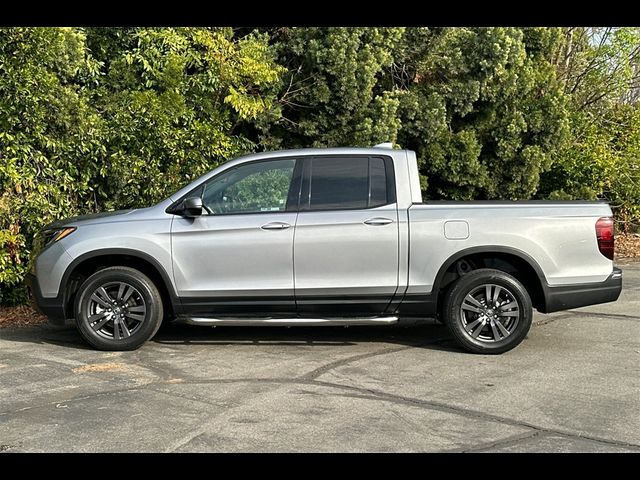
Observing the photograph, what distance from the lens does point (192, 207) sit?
24.0 feet

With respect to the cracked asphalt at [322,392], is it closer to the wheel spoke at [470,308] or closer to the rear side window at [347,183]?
the wheel spoke at [470,308]

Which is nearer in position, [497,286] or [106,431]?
[106,431]

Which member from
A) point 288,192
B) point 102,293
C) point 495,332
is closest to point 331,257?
point 288,192

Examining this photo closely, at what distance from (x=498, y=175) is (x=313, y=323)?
7385mm

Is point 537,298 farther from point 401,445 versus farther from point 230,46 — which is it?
point 230,46

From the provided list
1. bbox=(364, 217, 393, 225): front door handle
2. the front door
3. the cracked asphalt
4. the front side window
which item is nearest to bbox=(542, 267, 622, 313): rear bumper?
the cracked asphalt

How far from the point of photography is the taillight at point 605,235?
7.27 meters

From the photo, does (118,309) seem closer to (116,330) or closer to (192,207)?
(116,330)

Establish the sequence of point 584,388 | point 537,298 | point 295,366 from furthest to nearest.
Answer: point 537,298 → point 295,366 → point 584,388

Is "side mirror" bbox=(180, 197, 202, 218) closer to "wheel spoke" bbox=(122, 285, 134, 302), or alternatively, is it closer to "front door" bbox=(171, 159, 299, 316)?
"front door" bbox=(171, 159, 299, 316)

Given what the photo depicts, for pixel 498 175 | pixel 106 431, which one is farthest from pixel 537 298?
pixel 498 175

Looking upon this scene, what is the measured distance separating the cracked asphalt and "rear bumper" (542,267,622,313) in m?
0.46

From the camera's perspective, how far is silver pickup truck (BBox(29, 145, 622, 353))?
23.8ft

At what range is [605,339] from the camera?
313 inches
